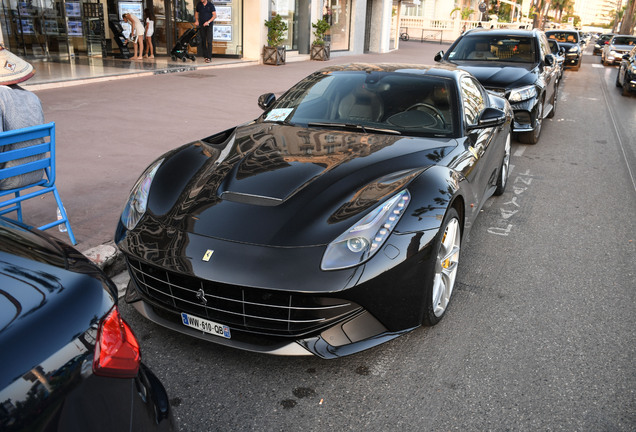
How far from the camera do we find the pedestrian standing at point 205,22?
57.8 feet

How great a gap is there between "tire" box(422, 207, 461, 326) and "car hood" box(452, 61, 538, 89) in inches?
219

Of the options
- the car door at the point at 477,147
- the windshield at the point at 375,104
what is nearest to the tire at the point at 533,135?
the car door at the point at 477,147

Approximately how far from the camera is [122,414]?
1.59 metres

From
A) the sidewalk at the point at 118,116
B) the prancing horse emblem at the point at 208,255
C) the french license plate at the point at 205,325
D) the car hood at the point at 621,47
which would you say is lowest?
the sidewalk at the point at 118,116

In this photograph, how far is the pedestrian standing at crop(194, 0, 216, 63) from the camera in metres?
17.6

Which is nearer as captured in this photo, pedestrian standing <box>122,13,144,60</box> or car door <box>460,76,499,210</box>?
car door <box>460,76,499,210</box>

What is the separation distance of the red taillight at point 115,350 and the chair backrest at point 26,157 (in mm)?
2729

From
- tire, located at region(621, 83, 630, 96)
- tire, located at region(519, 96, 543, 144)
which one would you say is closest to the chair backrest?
tire, located at region(519, 96, 543, 144)

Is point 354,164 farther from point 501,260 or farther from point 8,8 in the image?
point 8,8

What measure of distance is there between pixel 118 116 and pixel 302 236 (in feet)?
25.2

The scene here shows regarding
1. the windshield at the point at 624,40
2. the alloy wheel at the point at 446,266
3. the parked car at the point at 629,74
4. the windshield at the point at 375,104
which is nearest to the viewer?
the alloy wheel at the point at 446,266

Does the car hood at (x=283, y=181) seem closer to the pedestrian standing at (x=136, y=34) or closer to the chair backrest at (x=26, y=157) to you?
the chair backrest at (x=26, y=157)

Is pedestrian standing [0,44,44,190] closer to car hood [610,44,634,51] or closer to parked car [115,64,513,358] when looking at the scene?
parked car [115,64,513,358]

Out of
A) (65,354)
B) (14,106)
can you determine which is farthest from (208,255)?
(14,106)
